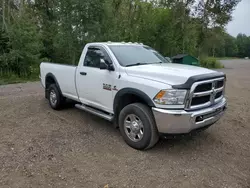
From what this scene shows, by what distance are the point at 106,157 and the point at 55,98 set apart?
304 cm

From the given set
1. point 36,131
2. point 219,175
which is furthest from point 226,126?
point 36,131

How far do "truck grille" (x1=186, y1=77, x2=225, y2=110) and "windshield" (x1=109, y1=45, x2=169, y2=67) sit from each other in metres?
1.35

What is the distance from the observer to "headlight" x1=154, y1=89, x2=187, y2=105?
11.5ft

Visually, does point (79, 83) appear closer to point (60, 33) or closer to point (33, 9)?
point (60, 33)

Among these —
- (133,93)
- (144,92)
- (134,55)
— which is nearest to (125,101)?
(133,93)

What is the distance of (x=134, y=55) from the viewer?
4844 mm

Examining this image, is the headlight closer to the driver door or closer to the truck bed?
the driver door

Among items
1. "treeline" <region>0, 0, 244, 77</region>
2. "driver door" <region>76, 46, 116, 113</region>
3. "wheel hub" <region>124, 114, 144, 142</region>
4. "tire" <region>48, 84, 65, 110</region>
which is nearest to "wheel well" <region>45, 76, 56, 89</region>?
"tire" <region>48, 84, 65, 110</region>

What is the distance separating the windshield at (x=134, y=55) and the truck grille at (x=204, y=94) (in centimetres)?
135

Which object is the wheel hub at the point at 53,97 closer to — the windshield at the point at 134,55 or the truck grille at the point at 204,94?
the windshield at the point at 134,55

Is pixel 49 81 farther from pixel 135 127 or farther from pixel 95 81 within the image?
pixel 135 127

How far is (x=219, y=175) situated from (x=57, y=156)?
7.94 feet

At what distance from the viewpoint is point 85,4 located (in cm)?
1197

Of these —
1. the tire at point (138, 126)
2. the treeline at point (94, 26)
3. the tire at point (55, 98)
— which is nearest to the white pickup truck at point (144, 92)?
the tire at point (138, 126)
